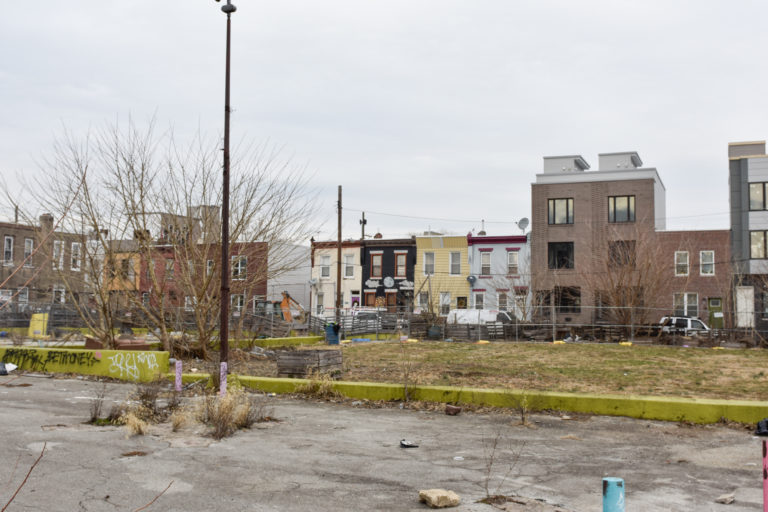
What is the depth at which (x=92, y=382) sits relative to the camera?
17.6m

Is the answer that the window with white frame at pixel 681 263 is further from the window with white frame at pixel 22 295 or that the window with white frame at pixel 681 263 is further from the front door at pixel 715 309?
the window with white frame at pixel 22 295

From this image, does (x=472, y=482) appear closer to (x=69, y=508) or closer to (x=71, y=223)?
(x=69, y=508)

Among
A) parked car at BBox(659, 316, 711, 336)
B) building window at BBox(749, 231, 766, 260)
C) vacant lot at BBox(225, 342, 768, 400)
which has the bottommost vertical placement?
vacant lot at BBox(225, 342, 768, 400)

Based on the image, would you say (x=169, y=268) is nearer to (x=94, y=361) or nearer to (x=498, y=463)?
(x=94, y=361)

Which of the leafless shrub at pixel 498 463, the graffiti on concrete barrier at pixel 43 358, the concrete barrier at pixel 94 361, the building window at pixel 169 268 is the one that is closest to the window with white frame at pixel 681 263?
the building window at pixel 169 268

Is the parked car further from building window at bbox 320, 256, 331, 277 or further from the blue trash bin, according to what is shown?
building window at bbox 320, 256, 331, 277

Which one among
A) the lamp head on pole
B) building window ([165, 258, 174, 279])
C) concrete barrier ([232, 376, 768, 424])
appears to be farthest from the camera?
building window ([165, 258, 174, 279])

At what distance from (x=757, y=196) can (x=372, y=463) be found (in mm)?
41774

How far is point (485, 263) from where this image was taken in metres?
51.1

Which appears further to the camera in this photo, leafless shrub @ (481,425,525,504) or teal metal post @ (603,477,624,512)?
leafless shrub @ (481,425,525,504)

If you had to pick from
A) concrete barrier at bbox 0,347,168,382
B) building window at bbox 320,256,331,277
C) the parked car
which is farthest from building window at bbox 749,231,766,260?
concrete barrier at bbox 0,347,168,382

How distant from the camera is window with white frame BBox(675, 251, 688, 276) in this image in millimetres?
42531

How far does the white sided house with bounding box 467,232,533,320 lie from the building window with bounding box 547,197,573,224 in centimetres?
288

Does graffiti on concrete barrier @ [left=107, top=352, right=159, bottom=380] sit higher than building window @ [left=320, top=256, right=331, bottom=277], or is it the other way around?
building window @ [left=320, top=256, right=331, bottom=277]
